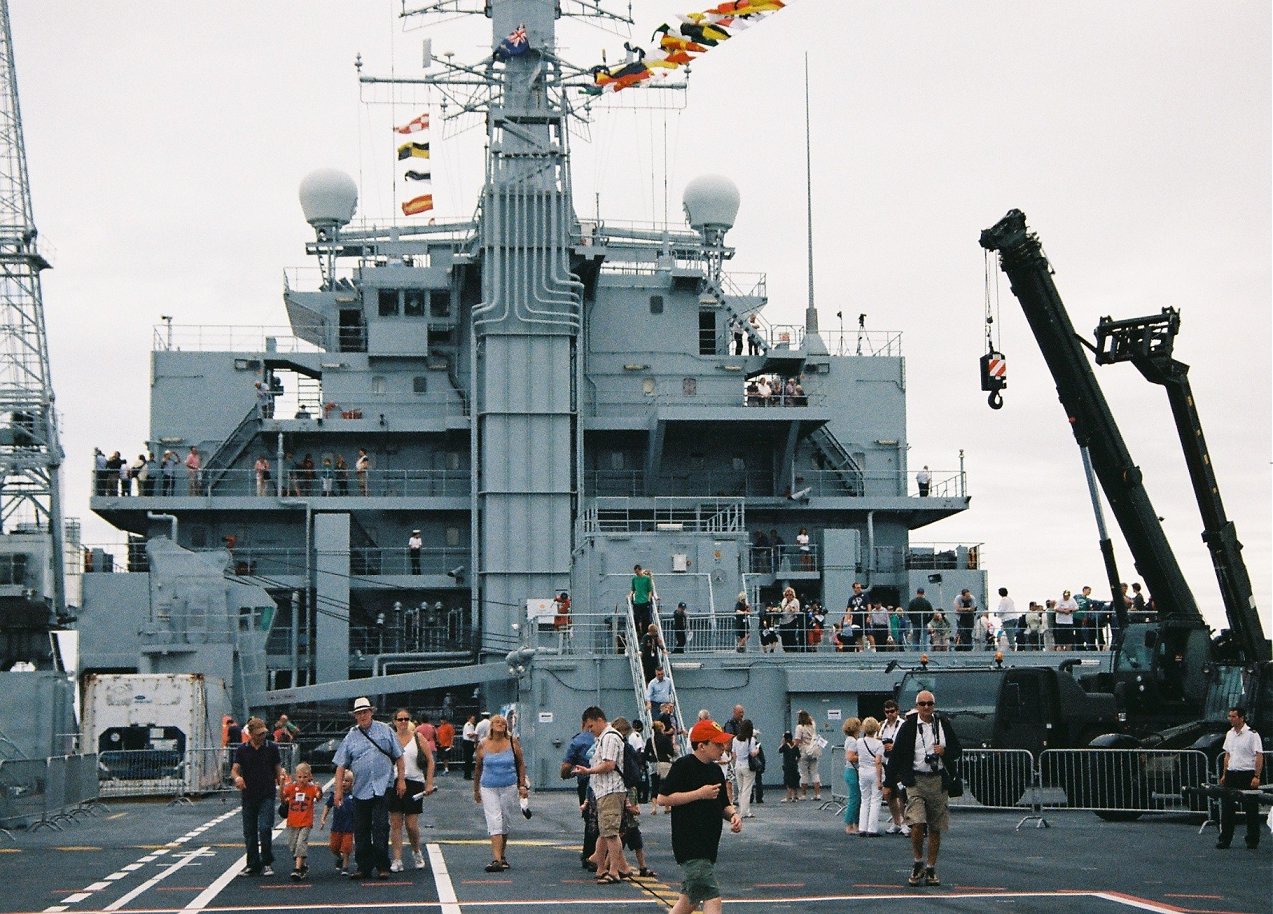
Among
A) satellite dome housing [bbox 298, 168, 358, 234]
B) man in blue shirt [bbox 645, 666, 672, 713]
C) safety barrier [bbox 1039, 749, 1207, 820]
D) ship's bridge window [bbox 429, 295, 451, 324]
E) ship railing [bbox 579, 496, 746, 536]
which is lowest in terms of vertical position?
safety barrier [bbox 1039, 749, 1207, 820]

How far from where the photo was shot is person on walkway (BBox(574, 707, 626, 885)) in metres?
15.7

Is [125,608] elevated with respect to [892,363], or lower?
lower

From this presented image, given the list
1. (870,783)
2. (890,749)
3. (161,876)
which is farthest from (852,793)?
(161,876)

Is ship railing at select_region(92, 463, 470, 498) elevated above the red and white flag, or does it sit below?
below

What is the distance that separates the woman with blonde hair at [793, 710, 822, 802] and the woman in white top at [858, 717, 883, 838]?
740 cm

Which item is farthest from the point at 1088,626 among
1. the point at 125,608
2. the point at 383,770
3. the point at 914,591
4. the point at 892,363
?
the point at 383,770

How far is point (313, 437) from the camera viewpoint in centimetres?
4381

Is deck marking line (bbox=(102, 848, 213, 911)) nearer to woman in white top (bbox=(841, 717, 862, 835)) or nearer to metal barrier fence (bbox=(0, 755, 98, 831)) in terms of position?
metal barrier fence (bbox=(0, 755, 98, 831))

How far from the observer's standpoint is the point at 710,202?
4772 centimetres

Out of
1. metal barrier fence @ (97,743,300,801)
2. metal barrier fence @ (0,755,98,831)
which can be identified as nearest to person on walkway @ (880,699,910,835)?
metal barrier fence @ (0,755,98,831)

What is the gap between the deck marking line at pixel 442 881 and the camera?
13.6 meters

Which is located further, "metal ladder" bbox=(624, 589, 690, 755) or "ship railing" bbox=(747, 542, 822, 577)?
"ship railing" bbox=(747, 542, 822, 577)

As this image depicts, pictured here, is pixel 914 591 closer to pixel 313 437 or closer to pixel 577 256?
pixel 577 256

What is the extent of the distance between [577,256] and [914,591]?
11.5 metres
